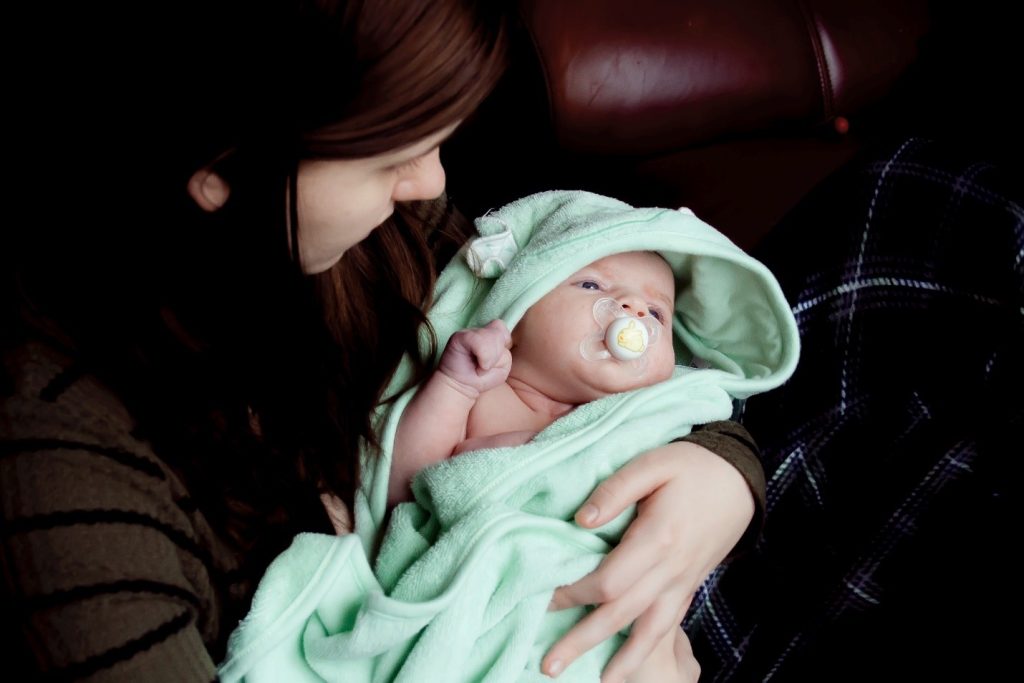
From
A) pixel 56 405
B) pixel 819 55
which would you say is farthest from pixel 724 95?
pixel 56 405

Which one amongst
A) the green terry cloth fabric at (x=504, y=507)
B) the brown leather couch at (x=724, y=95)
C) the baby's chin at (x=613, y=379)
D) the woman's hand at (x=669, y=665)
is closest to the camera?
the green terry cloth fabric at (x=504, y=507)

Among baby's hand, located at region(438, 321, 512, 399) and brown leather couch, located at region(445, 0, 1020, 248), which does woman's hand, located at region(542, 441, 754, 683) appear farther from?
brown leather couch, located at region(445, 0, 1020, 248)

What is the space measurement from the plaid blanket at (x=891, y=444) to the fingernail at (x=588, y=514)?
301 mm

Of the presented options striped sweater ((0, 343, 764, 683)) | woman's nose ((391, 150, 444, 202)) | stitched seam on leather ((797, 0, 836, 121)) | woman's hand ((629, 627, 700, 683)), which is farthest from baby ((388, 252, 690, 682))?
stitched seam on leather ((797, 0, 836, 121))

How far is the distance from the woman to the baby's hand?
179 millimetres

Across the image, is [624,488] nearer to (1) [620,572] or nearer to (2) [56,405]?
(1) [620,572]

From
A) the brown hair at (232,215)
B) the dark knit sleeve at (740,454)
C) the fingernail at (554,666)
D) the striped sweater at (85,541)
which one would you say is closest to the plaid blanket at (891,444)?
the dark knit sleeve at (740,454)

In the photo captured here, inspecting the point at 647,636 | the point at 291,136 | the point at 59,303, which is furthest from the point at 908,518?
the point at 59,303

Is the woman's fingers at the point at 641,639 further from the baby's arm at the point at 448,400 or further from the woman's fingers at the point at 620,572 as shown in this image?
the baby's arm at the point at 448,400

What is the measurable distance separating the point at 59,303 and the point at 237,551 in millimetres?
289

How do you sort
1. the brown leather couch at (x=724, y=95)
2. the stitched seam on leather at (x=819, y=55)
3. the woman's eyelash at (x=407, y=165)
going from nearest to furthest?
the woman's eyelash at (x=407, y=165), the brown leather couch at (x=724, y=95), the stitched seam on leather at (x=819, y=55)

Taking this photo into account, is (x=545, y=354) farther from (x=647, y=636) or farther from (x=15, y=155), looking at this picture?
(x=15, y=155)

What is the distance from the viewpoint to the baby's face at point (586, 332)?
1043 millimetres

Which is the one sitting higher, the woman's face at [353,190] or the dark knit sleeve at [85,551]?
the woman's face at [353,190]
